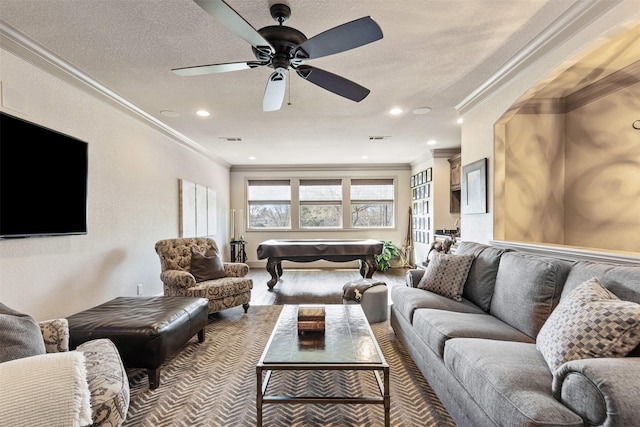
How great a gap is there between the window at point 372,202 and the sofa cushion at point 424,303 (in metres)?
4.81

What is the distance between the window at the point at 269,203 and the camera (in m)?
7.72

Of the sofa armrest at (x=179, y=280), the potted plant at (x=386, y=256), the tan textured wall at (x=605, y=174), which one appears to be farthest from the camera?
the potted plant at (x=386, y=256)

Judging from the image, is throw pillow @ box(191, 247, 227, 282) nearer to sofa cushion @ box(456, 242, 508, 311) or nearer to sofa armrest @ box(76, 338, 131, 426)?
sofa armrest @ box(76, 338, 131, 426)

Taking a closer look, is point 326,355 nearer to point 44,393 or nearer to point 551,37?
point 44,393

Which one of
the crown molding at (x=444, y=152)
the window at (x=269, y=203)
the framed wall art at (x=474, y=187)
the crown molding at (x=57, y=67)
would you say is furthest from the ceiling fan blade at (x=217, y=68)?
the window at (x=269, y=203)

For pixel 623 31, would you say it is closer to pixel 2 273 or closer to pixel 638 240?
pixel 638 240

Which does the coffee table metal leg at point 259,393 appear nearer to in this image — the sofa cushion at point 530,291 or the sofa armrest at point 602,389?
the sofa armrest at point 602,389

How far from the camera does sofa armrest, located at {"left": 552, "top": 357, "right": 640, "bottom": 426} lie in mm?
1012

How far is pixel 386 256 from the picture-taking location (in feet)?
22.5

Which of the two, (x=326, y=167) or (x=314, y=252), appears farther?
(x=326, y=167)

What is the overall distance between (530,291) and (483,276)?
0.56m

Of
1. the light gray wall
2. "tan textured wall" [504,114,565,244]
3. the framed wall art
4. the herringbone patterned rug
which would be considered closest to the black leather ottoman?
the herringbone patterned rug

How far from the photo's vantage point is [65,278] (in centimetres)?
278

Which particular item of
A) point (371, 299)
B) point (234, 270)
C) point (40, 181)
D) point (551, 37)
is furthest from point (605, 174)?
point (40, 181)
